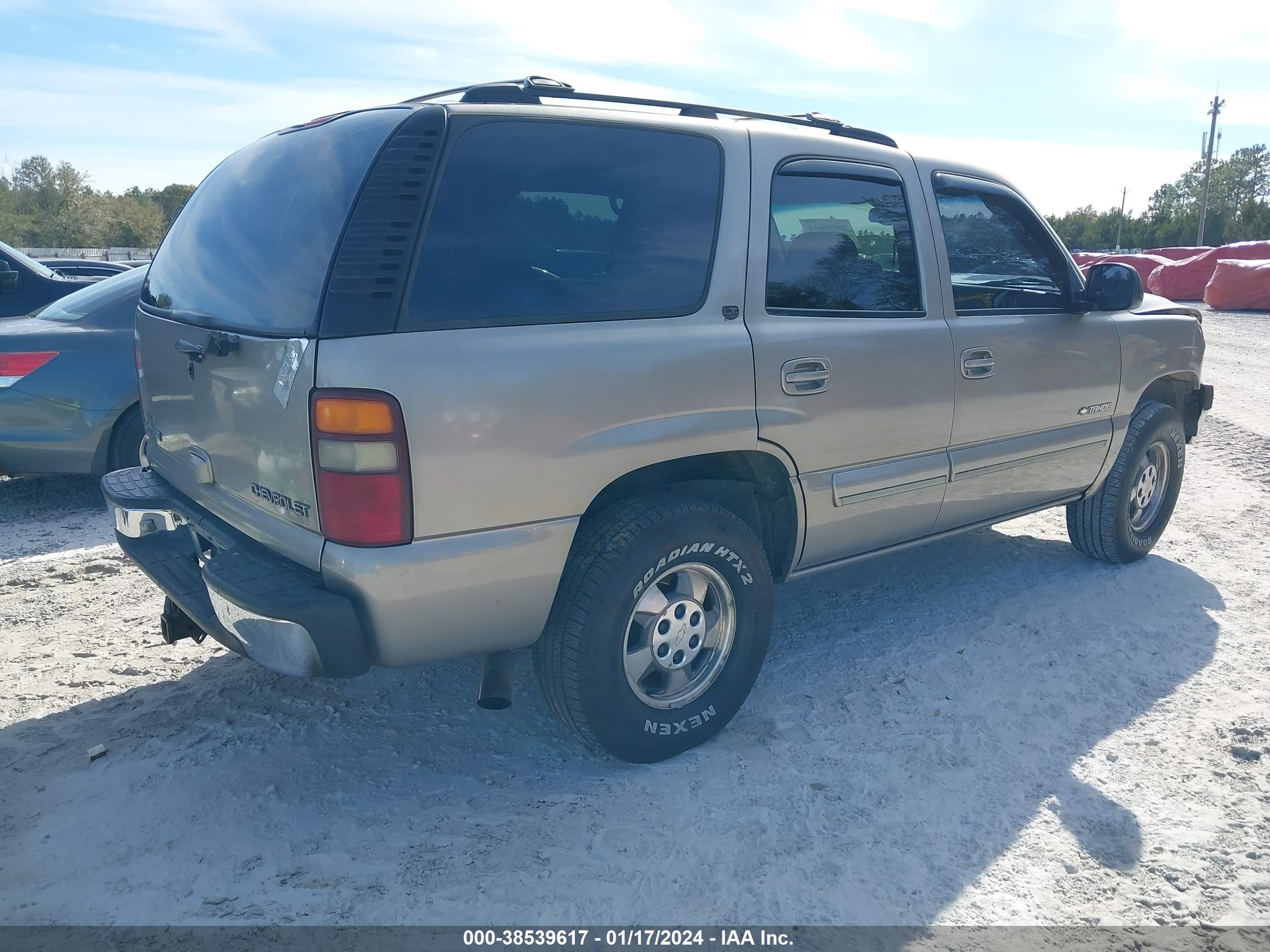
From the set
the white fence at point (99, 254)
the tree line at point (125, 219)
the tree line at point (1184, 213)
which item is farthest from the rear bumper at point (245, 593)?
the tree line at point (1184, 213)

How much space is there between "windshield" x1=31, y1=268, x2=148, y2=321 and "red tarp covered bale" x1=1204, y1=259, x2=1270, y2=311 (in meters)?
22.8

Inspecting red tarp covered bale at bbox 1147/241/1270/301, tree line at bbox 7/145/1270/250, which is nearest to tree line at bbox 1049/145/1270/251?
tree line at bbox 7/145/1270/250

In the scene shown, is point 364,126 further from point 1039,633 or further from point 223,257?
point 1039,633

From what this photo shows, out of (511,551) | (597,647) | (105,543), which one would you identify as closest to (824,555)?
(597,647)

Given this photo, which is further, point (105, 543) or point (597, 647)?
point (105, 543)

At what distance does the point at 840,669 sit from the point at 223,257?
9.04 feet

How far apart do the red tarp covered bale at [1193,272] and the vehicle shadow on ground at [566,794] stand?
24.8 meters

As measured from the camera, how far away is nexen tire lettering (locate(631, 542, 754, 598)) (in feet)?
9.67

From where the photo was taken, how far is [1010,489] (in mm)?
4324

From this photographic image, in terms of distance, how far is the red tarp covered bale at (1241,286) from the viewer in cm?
2123

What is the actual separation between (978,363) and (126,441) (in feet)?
15.7

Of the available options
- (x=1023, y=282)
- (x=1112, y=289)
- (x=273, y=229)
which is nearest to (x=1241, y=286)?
(x=1112, y=289)

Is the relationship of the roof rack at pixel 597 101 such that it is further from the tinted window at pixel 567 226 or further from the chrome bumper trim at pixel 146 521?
the chrome bumper trim at pixel 146 521

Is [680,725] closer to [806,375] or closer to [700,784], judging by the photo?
[700,784]
